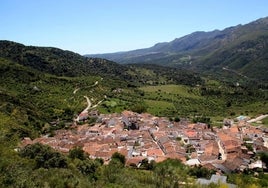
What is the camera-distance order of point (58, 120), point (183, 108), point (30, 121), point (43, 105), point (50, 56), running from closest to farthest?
point (30, 121), point (58, 120), point (43, 105), point (183, 108), point (50, 56)

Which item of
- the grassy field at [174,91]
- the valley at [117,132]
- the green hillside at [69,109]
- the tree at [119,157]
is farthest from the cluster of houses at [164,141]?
the grassy field at [174,91]

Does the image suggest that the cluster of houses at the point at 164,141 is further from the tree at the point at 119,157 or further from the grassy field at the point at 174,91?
the grassy field at the point at 174,91

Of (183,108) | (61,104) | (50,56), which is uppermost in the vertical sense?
(50,56)

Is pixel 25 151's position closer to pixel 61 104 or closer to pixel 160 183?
pixel 160 183

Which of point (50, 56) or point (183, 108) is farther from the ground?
point (50, 56)

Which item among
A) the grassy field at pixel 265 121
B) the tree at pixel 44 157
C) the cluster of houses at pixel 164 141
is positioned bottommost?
the grassy field at pixel 265 121

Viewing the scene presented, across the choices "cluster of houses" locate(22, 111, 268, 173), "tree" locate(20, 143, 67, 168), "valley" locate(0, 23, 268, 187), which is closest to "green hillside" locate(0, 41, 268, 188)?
"tree" locate(20, 143, 67, 168)

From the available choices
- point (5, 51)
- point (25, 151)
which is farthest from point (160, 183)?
point (5, 51)

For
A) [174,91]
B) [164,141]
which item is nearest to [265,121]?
[164,141]

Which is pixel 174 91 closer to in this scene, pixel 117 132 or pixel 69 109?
pixel 69 109
